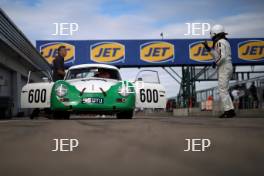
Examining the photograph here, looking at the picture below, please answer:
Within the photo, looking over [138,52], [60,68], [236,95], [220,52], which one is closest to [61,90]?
[60,68]

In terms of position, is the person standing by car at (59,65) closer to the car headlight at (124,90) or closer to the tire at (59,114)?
the tire at (59,114)

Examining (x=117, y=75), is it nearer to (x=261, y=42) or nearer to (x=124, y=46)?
(x=124, y=46)

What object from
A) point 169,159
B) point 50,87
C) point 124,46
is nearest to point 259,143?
point 169,159

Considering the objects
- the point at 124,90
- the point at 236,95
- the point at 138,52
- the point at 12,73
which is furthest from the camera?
the point at 138,52

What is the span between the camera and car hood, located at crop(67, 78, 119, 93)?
329 inches

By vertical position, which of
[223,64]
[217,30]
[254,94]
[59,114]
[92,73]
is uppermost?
[217,30]

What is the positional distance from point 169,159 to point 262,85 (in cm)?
1450

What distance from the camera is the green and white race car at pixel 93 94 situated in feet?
27.4

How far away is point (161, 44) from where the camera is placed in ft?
94.5

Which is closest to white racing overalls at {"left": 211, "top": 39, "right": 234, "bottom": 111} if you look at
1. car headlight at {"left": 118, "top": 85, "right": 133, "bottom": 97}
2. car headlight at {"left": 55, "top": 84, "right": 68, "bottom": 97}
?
car headlight at {"left": 118, "top": 85, "right": 133, "bottom": 97}

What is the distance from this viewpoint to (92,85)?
843 cm

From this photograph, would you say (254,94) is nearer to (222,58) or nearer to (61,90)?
(222,58)

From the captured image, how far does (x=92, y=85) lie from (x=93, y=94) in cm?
21

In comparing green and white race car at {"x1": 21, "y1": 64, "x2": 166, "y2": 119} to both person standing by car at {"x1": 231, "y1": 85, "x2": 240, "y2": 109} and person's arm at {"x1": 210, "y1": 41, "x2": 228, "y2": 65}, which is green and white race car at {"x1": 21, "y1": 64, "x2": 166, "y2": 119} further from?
person standing by car at {"x1": 231, "y1": 85, "x2": 240, "y2": 109}
